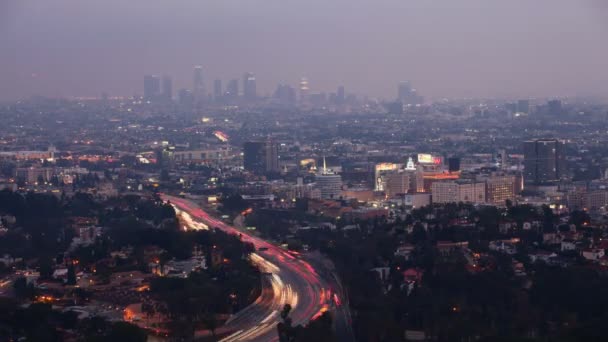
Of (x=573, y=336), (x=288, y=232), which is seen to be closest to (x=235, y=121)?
(x=288, y=232)

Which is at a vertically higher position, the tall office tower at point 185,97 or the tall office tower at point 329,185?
the tall office tower at point 185,97

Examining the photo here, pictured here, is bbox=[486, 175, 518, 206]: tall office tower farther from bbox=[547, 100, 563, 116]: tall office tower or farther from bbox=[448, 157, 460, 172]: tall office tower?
bbox=[547, 100, 563, 116]: tall office tower

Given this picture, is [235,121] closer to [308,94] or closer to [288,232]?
[308,94]

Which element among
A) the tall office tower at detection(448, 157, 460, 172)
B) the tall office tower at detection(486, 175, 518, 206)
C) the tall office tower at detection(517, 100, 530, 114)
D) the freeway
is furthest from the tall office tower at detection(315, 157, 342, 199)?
the tall office tower at detection(517, 100, 530, 114)

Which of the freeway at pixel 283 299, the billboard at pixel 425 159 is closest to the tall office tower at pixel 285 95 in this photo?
the billboard at pixel 425 159

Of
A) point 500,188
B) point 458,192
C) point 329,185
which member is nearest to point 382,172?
point 329,185

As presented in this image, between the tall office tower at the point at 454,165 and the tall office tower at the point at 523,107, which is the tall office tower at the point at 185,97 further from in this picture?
the tall office tower at the point at 454,165

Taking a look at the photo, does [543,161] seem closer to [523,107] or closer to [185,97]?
[523,107]
